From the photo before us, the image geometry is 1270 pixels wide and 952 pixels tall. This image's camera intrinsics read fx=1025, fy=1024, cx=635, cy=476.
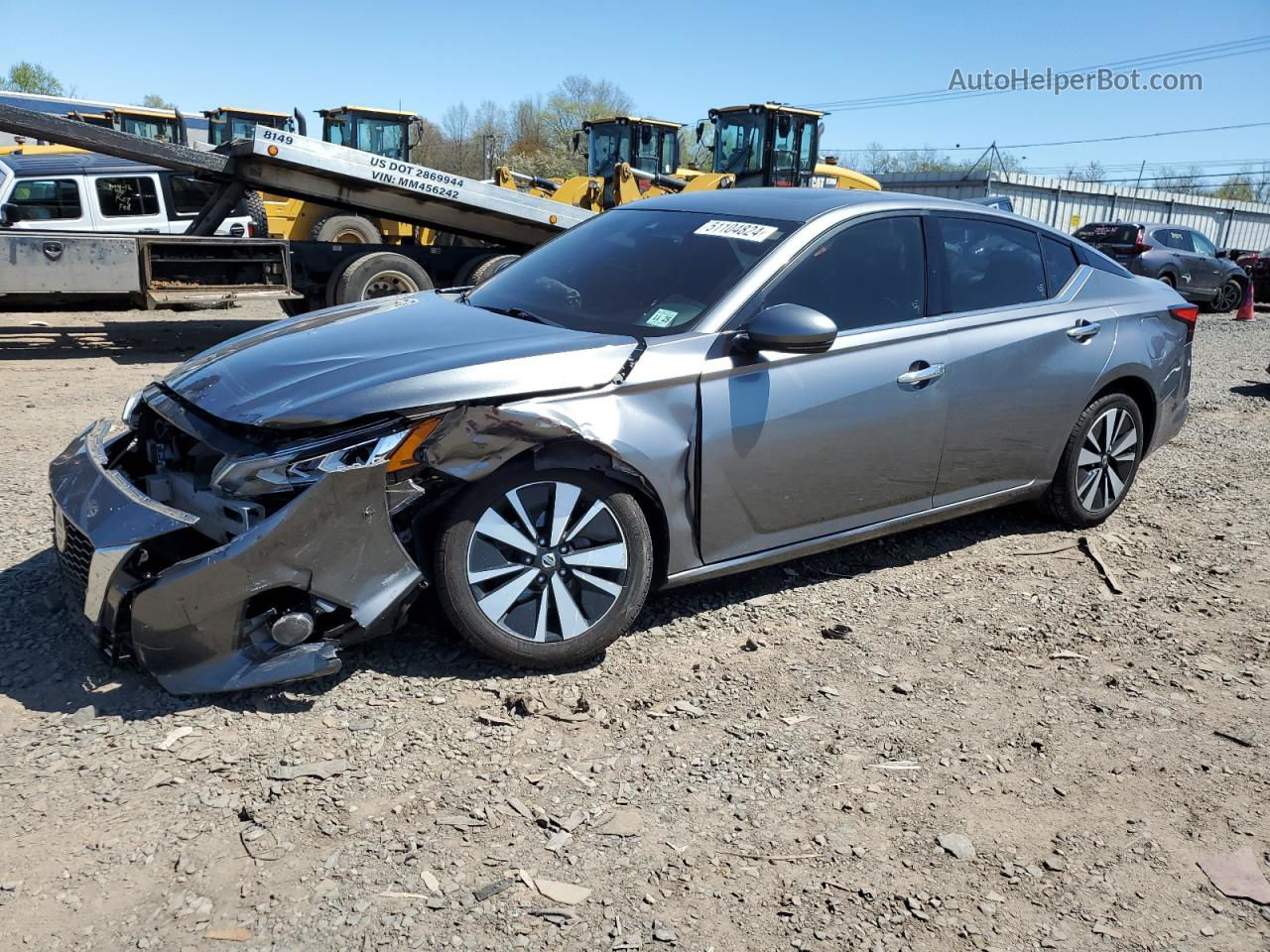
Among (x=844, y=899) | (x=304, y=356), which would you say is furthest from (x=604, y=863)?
(x=304, y=356)

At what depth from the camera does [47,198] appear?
11.4 m

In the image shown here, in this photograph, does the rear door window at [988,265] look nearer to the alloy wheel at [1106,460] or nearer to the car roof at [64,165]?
the alloy wheel at [1106,460]

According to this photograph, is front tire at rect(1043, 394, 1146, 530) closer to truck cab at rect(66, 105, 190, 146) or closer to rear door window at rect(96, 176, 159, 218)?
rear door window at rect(96, 176, 159, 218)

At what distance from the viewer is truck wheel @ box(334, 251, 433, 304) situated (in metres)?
10.9

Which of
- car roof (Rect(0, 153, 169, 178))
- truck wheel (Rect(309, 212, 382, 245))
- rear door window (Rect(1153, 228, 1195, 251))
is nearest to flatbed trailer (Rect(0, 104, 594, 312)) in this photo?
car roof (Rect(0, 153, 169, 178))

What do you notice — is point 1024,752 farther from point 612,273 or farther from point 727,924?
point 612,273

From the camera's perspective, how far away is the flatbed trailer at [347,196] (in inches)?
392

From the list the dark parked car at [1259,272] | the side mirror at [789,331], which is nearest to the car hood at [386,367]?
the side mirror at [789,331]

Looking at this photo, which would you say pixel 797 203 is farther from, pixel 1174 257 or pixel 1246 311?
pixel 1246 311

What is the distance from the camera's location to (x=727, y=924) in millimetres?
2434

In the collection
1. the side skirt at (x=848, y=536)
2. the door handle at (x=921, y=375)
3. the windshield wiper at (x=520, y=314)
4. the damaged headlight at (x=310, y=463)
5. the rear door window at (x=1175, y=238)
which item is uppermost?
the rear door window at (x=1175, y=238)

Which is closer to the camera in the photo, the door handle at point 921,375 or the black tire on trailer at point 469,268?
the door handle at point 921,375

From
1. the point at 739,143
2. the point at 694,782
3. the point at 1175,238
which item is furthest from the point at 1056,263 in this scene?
the point at 1175,238

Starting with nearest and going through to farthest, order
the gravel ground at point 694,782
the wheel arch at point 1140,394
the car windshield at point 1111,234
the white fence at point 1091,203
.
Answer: the gravel ground at point 694,782 → the wheel arch at point 1140,394 → the car windshield at point 1111,234 → the white fence at point 1091,203
